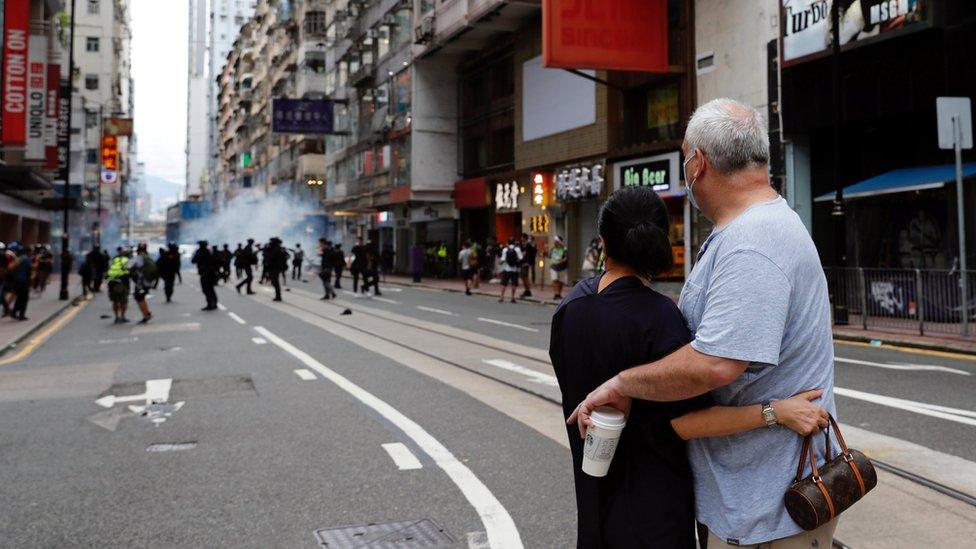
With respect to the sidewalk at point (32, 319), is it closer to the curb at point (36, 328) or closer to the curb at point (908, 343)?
the curb at point (36, 328)

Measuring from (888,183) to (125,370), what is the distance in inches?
575

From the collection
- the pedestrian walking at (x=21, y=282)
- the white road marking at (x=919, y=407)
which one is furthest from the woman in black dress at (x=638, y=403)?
the pedestrian walking at (x=21, y=282)

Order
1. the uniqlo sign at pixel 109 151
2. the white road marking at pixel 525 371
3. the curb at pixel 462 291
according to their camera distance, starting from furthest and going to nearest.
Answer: the uniqlo sign at pixel 109 151, the curb at pixel 462 291, the white road marking at pixel 525 371

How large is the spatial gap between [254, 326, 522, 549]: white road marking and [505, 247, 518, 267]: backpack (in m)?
15.2

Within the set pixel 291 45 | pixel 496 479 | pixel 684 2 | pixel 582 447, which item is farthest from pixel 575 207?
pixel 291 45

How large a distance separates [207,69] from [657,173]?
171 metres

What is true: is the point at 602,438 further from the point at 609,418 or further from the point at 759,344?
the point at 759,344

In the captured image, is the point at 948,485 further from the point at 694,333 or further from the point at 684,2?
the point at 684,2

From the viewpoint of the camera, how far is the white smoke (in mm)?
73625

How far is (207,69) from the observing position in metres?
178

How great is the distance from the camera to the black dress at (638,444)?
86.7 inches

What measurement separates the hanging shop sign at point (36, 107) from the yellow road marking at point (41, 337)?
497 cm

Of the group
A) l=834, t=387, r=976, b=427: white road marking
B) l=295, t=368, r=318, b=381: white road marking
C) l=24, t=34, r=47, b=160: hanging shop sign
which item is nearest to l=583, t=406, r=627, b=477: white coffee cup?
l=834, t=387, r=976, b=427: white road marking

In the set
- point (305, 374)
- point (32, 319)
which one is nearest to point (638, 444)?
point (305, 374)
